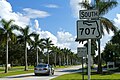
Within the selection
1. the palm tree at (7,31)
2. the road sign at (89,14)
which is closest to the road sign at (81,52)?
the road sign at (89,14)

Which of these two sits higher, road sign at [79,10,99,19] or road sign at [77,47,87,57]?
road sign at [79,10,99,19]

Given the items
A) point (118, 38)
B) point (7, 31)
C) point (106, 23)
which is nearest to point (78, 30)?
point (106, 23)

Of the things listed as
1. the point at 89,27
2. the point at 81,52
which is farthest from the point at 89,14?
the point at 81,52

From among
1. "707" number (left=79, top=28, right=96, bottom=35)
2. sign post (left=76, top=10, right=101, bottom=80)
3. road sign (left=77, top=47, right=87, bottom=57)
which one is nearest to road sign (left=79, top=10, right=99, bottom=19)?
sign post (left=76, top=10, right=101, bottom=80)

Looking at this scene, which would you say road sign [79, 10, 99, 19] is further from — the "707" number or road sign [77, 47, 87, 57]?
road sign [77, 47, 87, 57]

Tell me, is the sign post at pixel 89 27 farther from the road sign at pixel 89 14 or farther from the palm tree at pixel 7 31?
the palm tree at pixel 7 31

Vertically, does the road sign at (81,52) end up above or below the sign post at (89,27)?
below

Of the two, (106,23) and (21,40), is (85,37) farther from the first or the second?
(21,40)

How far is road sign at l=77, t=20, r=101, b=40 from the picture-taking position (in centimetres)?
1003

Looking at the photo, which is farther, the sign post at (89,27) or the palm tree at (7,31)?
the palm tree at (7,31)

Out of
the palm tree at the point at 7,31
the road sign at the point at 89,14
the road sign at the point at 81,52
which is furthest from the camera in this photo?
the palm tree at the point at 7,31

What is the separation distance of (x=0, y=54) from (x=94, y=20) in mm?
97350

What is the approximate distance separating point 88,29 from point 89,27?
75 millimetres

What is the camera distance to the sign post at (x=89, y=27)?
395 inches
